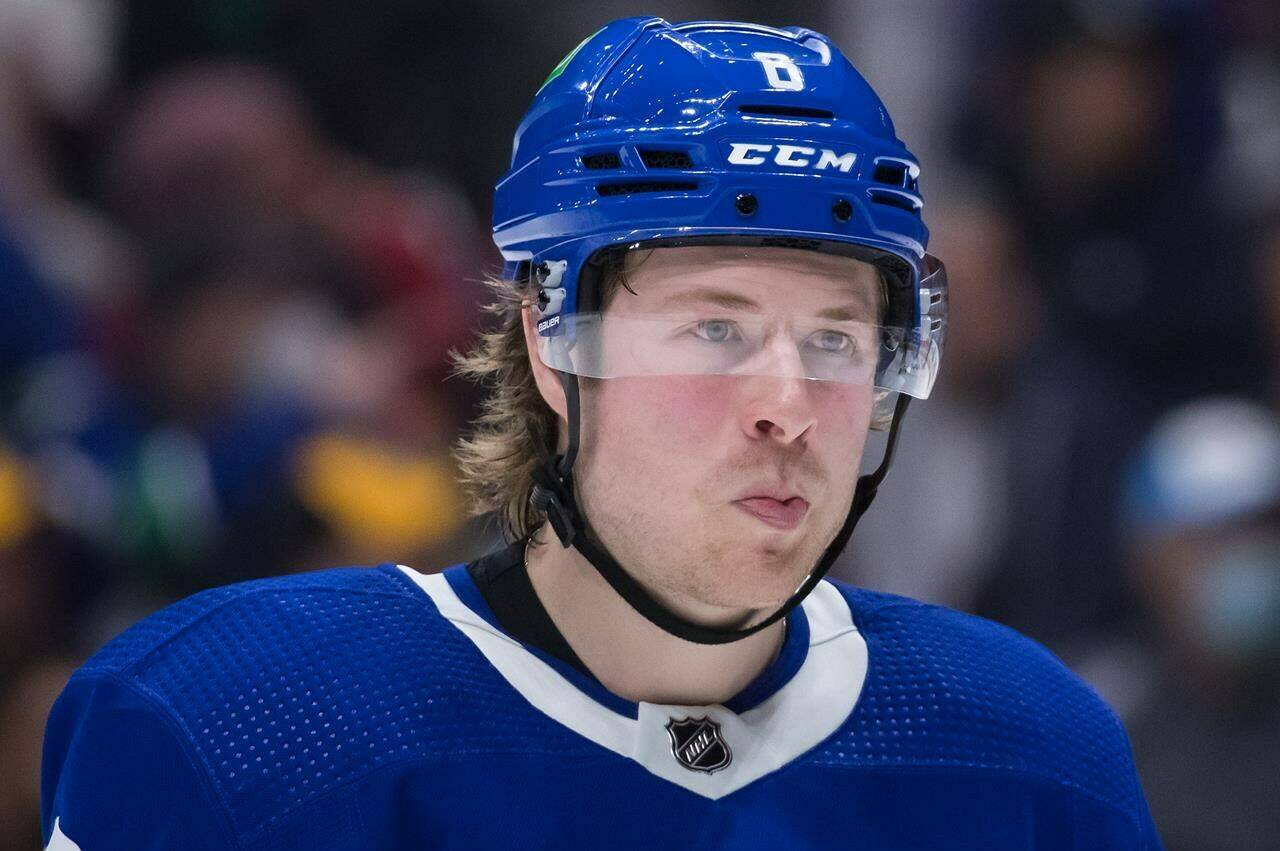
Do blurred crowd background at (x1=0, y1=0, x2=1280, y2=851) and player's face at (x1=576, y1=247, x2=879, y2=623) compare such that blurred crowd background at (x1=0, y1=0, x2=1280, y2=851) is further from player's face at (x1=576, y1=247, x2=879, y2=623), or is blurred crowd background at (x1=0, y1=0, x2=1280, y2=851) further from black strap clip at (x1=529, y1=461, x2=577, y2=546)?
player's face at (x1=576, y1=247, x2=879, y2=623)

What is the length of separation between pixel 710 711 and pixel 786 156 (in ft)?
2.04

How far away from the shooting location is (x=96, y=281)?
368cm

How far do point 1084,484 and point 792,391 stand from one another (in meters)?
2.23

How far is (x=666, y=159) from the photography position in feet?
6.00

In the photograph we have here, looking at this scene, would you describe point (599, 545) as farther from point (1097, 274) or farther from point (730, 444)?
point (1097, 274)

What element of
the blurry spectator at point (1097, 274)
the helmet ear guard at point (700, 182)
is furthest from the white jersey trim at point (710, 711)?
the blurry spectator at point (1097, 274)

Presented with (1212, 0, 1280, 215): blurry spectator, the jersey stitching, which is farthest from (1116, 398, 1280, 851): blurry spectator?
the jersey stitching

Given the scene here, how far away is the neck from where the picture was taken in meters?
1.92

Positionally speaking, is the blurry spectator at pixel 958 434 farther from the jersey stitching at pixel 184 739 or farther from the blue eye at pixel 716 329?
the jersey stitching at pixel 184 739

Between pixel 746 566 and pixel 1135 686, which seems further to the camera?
pixel 1135 686

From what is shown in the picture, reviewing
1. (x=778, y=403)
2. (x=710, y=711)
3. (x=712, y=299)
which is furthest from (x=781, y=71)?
(x=710, y=711)

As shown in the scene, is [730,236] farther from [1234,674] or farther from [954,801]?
[1234,674]

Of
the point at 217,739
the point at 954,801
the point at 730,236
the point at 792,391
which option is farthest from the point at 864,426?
the point at 217,739

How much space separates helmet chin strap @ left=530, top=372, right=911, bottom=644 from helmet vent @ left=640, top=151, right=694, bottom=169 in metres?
0.25
